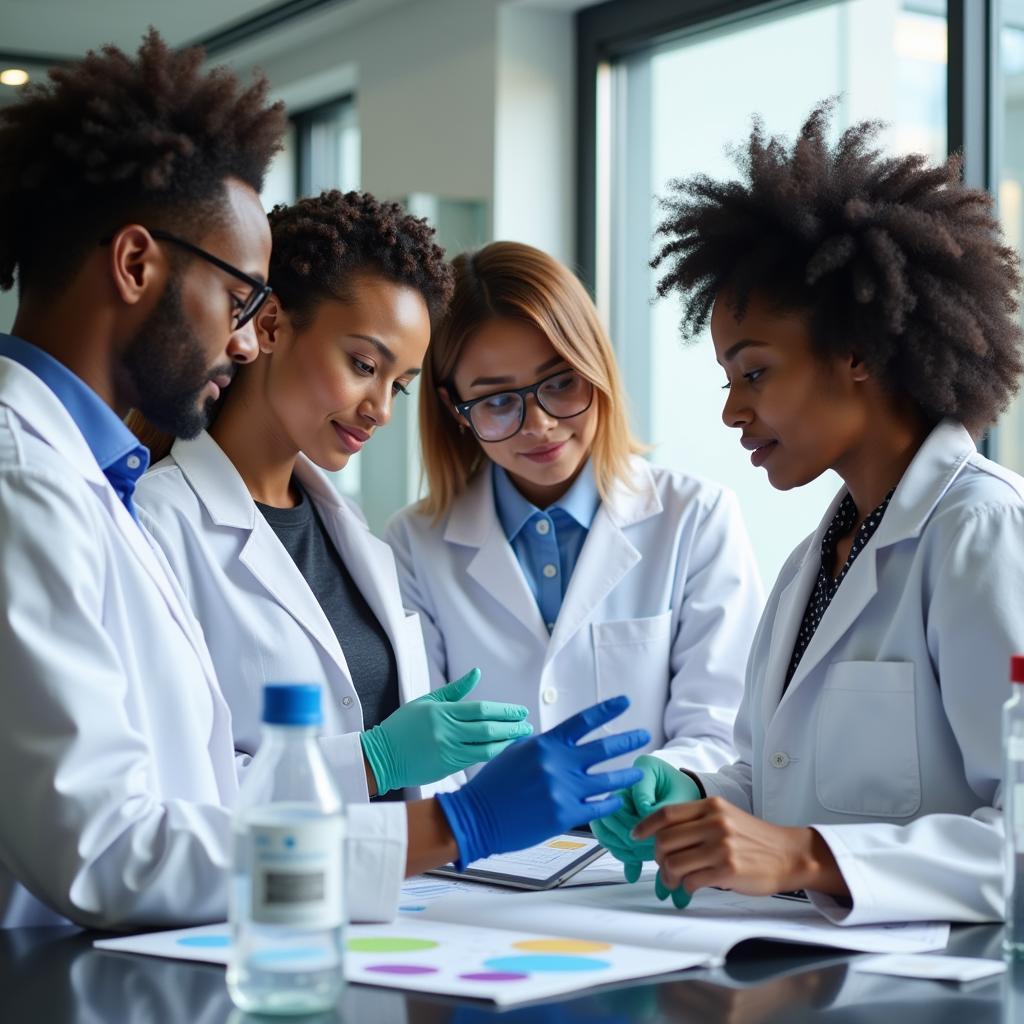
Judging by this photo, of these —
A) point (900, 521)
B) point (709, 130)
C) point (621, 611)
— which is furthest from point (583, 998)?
point (709, 130)

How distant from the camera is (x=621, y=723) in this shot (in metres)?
2.57

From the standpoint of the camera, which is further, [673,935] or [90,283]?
[90,283]

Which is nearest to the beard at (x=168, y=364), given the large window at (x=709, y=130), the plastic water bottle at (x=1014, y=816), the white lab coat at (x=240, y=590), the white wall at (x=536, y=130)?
the white lab coat at (x=240, y=590)

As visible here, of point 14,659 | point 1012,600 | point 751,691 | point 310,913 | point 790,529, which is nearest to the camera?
point 310,913

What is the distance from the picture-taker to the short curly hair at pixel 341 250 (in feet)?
7.26

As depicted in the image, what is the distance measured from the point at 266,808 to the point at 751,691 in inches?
40.0

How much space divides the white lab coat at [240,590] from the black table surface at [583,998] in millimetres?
754

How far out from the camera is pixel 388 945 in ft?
4.14

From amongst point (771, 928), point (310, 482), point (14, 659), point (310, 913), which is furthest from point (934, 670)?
point (310, 482)

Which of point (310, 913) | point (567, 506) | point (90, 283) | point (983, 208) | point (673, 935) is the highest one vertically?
point (983, 208)

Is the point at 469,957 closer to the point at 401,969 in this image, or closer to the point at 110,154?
the point at 401,969

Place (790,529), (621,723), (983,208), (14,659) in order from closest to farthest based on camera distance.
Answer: (14,659)
(983,208)
(621,723)
(790,529)

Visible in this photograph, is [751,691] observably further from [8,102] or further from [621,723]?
[8,102]

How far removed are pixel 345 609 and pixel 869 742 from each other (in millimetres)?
983
